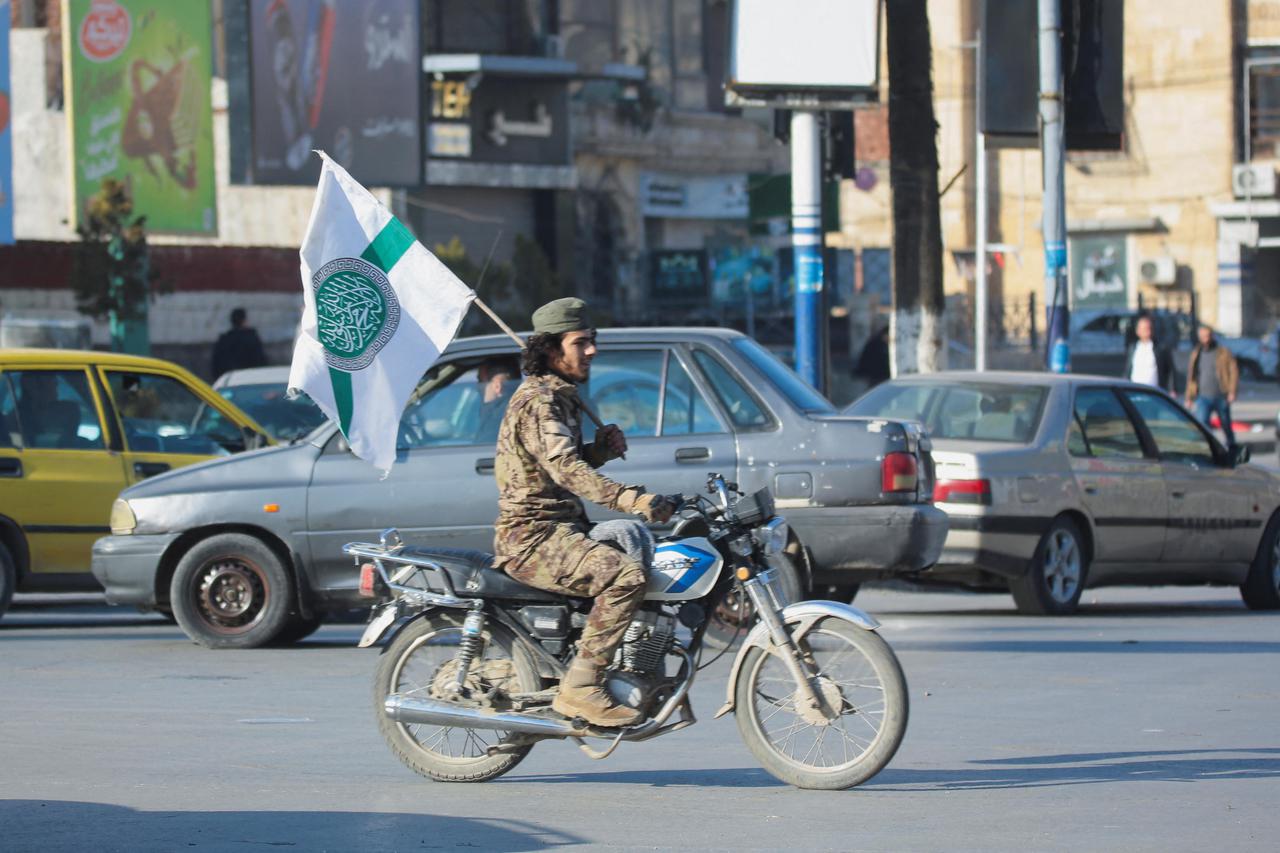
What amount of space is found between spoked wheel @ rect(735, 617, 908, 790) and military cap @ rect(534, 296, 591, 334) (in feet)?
4.02

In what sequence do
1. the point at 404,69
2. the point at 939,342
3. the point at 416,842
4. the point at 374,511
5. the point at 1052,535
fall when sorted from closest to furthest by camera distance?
the point at 416,842 < the point at 374,511 < the point at 1052,535 < the point at 939,342 < the point at 404,69

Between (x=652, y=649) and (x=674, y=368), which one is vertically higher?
(x=674, y=368)

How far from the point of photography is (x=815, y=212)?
17.4 m

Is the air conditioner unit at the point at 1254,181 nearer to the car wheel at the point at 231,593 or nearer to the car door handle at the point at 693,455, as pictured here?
the car door handle at the point at 693,455

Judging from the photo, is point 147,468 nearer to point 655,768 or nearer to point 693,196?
point 655,768

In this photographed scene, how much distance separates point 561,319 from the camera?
6945 mm

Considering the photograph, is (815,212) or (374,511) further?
(815,212)

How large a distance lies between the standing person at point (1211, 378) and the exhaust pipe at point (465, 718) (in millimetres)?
18482

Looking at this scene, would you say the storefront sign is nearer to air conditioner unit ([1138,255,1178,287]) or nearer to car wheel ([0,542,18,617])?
air conditioner unit ([1138,255,1178,287])

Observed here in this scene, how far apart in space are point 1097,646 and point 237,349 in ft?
47.0

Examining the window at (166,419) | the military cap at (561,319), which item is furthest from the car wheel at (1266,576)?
the military cap at (561,319)

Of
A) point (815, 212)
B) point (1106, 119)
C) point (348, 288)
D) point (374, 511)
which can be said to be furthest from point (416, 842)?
point (1106, 119)

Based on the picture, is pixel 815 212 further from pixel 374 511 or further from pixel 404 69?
pixel 404 69

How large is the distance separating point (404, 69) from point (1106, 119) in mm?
18904
